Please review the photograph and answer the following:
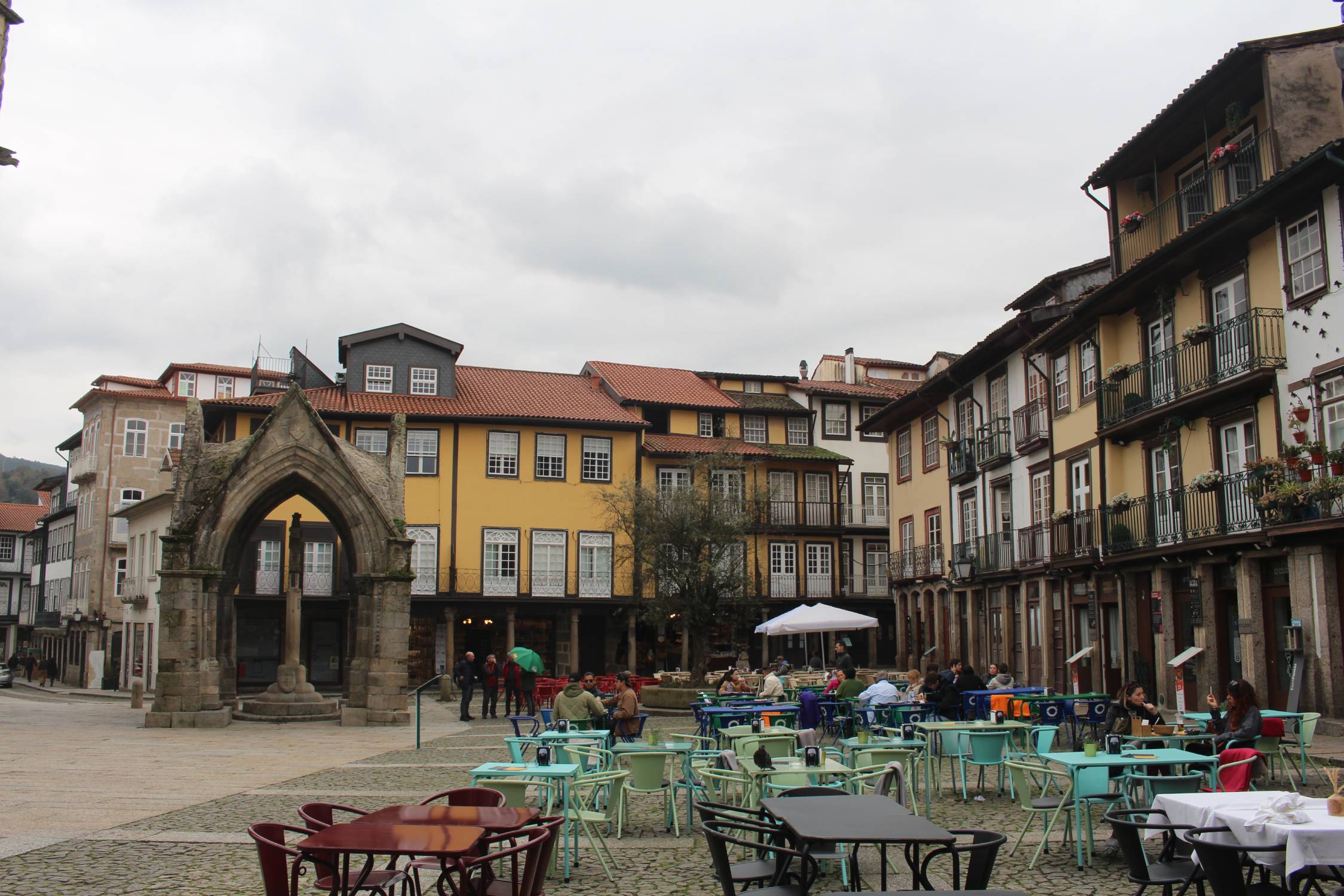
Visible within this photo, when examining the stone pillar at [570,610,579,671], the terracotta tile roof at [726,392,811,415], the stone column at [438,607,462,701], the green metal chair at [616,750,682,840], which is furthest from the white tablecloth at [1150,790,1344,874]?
the terracotta tile roof at [726,392,811,415]

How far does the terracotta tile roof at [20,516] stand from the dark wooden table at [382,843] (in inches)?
2991

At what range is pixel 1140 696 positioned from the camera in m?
13.1

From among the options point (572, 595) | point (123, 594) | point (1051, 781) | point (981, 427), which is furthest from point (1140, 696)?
point (123, 594)

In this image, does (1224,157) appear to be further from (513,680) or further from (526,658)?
(513,680)

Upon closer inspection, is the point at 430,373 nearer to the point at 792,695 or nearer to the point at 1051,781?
the point at 792,695

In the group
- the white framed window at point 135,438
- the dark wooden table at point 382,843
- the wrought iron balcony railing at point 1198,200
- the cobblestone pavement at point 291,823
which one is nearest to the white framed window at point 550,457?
the white framed window at point 135,438

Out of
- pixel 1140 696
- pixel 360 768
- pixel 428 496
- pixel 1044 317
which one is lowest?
pixel 360 768

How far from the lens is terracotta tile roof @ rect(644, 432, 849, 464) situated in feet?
147

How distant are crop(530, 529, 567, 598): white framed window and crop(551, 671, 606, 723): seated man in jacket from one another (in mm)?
26448

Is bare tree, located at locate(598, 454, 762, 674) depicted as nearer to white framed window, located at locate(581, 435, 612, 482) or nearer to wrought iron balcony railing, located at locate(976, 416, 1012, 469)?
white framed window, located at locate(581, 435, 612, 482)

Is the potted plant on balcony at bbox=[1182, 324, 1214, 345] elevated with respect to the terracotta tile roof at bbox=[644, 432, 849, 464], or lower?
lower

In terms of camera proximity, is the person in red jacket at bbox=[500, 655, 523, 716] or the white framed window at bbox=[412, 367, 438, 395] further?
the white framed window at bbox=[412, 367, 438, 395]

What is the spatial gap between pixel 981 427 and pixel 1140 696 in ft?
63.0

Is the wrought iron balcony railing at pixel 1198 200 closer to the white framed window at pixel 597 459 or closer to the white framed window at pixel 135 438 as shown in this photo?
the white framed window at pixel 597 459
